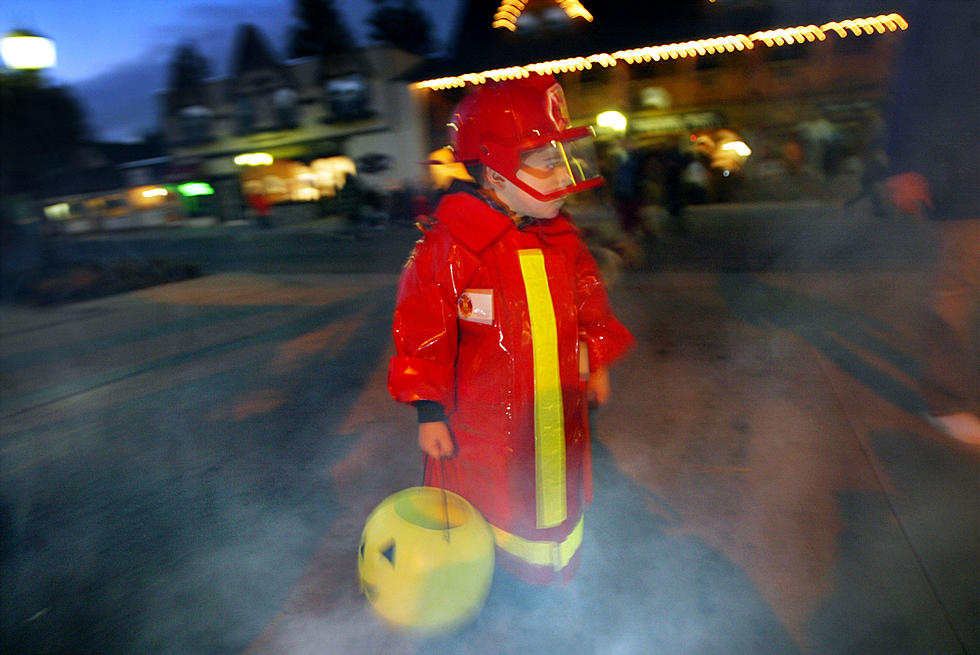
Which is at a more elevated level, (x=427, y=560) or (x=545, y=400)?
(x=545, y=400)

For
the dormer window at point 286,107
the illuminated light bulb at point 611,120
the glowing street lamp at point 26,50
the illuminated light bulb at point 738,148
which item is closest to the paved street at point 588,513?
the glowing street lamp at point 26,50

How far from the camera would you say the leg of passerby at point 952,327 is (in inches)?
125

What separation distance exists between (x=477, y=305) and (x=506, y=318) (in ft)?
0.30

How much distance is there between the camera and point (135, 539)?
281cm

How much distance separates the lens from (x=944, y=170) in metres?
3.12

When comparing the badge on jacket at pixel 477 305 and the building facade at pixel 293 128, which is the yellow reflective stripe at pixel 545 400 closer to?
the badge on jacket at pixel 477 305

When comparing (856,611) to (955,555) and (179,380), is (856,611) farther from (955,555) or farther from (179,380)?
(179,380)

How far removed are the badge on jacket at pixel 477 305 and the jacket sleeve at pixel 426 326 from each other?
30mm

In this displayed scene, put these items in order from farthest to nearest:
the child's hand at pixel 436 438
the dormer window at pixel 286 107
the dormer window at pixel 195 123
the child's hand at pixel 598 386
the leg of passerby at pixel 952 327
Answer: the dormer window at pixel 195 123
the dormer window at pixel 286 107
the leg of passerby at pixel 952 327
the child's hand at pixel 598 386
the child's hand at pixel 436 438

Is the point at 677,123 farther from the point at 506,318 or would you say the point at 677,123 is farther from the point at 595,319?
the point at 506,318

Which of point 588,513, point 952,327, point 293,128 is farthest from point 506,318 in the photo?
point 293,128

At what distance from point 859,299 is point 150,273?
10.4 meters

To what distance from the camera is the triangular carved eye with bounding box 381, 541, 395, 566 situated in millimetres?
Result: 1849

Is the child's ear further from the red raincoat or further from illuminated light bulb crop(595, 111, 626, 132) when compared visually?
illuminated light bulb crop(595, 111, 626, 132)
